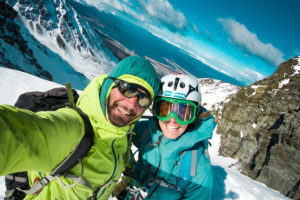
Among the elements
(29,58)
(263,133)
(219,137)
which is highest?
(263,133)

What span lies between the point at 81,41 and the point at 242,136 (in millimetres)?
144132

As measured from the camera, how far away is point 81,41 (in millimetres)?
129250

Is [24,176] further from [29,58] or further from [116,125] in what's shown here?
[29,58]

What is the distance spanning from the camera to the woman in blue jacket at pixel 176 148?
107 inches

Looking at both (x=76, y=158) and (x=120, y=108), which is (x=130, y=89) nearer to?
(x=120, y=108)

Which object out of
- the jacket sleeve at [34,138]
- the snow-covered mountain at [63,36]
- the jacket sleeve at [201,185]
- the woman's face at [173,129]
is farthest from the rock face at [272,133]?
the snow-covered mountain at [63,36]

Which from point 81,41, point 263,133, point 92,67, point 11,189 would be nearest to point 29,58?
point 11,189

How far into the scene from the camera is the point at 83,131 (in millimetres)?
1753

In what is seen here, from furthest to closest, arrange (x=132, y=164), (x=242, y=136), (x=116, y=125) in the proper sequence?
(x=242, y=136), (x=132, y=164), (x=116, y=125)

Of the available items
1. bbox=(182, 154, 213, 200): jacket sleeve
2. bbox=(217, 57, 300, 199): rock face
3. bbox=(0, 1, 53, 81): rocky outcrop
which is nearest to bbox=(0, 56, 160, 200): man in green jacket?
bbox=(182, 154, 213, 200): jacket sleeve

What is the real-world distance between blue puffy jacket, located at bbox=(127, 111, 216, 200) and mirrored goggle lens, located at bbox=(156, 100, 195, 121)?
237 mm

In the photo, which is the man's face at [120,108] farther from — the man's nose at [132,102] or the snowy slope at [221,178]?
the snowy slope at [221,178]

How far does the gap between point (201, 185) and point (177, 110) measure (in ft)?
4.76

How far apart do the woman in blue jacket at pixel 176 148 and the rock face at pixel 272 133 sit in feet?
46.3
